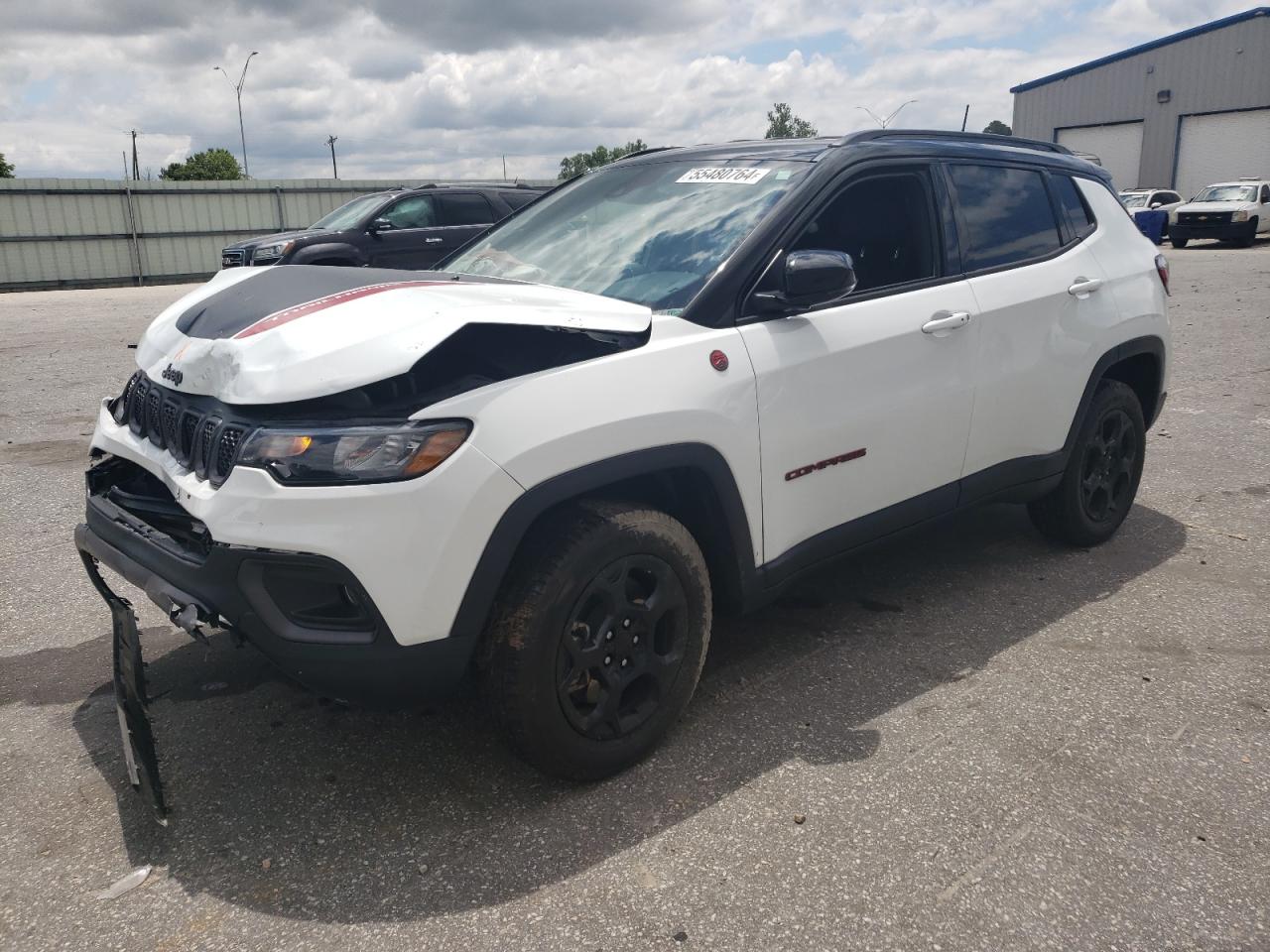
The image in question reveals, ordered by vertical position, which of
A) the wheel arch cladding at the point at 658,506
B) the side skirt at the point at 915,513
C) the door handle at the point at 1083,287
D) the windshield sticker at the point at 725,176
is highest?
the windshield sticker at the point at 725,176

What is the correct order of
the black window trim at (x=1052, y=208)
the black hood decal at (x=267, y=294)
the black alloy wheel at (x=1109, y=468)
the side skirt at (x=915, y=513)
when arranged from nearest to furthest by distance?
1. the black hood decal at (x=267, y=294)
2. the side skirt at (x=915, y=513)
3. the black window trim at (x=1052, y=208)
4. the black alloy wheel at (x=1109, y=468)

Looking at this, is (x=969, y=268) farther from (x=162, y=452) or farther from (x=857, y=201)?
(x=162, y=452)

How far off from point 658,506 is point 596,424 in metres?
0.52

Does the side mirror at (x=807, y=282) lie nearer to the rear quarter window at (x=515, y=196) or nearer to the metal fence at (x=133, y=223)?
the rear quarter window at (x=515, y=196)

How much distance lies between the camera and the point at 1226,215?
83.9 ft

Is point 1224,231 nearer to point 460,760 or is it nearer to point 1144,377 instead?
point 1144,377

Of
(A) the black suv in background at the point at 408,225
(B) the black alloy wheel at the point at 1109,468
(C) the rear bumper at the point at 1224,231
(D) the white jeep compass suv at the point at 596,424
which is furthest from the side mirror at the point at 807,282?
(C) the rear bumper at the point at 1224,231

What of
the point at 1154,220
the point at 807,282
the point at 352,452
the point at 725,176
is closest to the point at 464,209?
the point at 725,176

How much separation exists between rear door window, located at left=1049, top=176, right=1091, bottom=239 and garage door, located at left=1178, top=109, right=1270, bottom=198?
37970 mm

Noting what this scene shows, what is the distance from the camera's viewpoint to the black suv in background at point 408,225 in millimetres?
13008

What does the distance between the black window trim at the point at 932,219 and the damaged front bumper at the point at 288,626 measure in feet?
4.41

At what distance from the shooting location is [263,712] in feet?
Result: 10.5

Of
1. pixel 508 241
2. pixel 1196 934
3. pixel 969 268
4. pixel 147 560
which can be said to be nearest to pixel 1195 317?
pixel 969 268

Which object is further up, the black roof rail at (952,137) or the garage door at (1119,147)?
the garage door at (1119,147)
